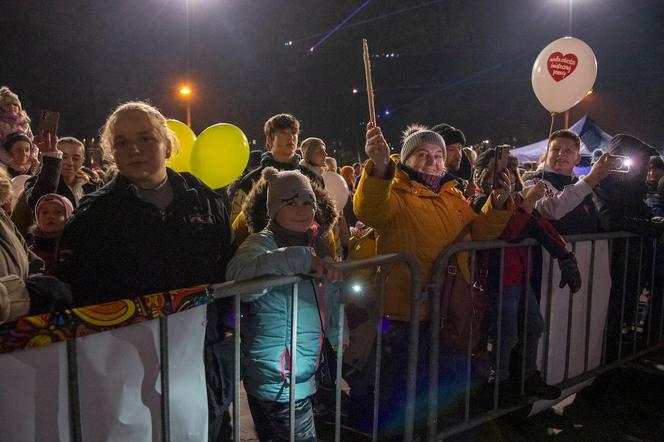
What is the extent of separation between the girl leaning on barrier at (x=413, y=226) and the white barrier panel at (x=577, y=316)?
904mm

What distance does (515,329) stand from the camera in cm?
348

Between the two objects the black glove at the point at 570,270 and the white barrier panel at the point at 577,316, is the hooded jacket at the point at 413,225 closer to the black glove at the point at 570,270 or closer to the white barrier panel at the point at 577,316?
the black glove at the point at 570,270

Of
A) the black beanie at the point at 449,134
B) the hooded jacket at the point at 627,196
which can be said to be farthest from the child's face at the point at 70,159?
the hooded jacket at the point at 627,196

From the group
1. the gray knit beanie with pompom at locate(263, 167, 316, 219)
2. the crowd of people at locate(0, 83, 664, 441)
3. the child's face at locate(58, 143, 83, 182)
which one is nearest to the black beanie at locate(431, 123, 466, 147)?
the crowd of people at locate(0, 83, 664, 441)

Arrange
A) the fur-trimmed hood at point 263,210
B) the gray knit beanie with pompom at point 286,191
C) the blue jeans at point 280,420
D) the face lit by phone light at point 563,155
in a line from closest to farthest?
the blue jeans at point 280,420, the gray knit beanie with pompom at point 286,191, the fur-trimmed hood at point 263,210, the face lit by phone light at point 563,155

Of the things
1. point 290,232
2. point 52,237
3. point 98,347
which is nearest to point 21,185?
point 52,237

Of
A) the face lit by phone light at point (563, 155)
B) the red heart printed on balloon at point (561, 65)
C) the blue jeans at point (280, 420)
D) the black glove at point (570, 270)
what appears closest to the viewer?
the blue jeans at point (280, 420)

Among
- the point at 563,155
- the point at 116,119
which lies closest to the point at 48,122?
the point at 116,119

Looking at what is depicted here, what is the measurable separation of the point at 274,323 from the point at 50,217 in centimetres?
187

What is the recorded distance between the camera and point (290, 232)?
2.52 meters

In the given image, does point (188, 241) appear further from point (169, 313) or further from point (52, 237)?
point (52, 237)

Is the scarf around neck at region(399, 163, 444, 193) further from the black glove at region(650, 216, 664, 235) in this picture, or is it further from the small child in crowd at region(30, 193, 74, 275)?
the black glove at region(650, 216, 664, 235)

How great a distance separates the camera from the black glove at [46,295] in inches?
63.4

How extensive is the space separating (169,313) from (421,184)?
6.16 feet
